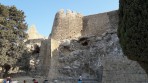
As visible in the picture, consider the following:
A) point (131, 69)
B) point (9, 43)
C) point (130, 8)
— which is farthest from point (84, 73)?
point (130, 8)

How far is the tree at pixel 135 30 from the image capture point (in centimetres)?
926

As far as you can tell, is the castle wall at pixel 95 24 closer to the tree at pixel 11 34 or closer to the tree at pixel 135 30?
the tree at pixel 11 34

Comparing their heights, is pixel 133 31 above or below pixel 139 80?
above

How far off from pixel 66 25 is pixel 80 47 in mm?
5527

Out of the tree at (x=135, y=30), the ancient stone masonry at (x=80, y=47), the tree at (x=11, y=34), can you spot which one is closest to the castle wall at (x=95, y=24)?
the ancient stone masonry at (x=80, y=47)

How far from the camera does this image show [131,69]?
17.7 metres

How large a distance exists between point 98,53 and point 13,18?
29.9 feet

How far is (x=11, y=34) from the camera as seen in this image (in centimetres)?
2786

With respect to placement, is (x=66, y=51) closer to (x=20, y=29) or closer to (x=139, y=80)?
(x=20, y=29)

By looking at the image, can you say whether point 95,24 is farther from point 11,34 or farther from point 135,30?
point 135,30

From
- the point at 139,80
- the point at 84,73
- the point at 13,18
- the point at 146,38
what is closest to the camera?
the point at 146,38

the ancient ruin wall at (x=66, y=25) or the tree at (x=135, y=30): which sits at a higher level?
the ancient ruin wall at (x=66, y=25)

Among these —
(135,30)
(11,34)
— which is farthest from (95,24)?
(135,30)

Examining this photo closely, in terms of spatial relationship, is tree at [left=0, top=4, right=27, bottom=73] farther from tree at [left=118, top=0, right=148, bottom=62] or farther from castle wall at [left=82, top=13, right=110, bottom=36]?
tree at [left=118, top=0, right=148, bottom=62]
